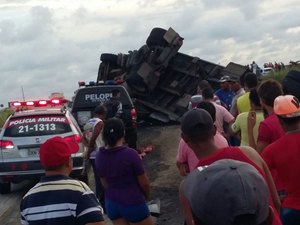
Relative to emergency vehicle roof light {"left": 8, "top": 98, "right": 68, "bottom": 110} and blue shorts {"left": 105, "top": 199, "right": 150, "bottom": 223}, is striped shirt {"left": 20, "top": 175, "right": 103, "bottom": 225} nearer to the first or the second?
blue shorts {"left": 105, "top": 199, "right": 150, "bottom": 223}

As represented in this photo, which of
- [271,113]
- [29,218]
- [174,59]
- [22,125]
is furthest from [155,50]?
[29,218]

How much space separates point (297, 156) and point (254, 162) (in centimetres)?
95

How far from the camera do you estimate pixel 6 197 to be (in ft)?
37.7

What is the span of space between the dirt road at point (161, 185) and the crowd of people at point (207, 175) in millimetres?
1121

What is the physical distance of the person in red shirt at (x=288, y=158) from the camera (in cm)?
409

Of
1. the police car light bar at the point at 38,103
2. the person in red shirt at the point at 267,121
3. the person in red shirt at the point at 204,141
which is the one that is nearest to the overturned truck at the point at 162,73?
the police car light bar at the point at 38,103

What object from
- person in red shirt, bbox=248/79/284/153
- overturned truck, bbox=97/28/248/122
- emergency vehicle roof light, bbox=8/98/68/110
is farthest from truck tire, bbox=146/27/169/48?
person in red shirt, bbox=248/79/284/153

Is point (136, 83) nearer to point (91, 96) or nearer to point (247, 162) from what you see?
point (91, 96)

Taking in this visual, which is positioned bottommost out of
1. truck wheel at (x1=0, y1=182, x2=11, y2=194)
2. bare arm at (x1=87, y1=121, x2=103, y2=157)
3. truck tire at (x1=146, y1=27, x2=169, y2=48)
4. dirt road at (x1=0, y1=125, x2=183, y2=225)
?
dirt road at (x1=0, y1=125, x2=183, y2=225)

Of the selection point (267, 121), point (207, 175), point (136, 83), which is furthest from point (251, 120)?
point (136, 83)

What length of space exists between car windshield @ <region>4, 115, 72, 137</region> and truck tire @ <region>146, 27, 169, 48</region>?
8106 millimetres

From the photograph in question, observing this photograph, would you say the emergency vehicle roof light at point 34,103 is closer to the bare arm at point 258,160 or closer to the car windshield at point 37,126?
the car windshield at point 37,126

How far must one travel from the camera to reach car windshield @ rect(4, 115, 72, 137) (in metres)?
11.0

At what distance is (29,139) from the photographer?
10906 mm
